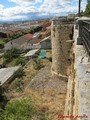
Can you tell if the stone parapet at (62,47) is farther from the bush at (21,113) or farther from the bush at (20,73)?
the bush at (20,73)

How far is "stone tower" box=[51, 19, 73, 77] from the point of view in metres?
15.3

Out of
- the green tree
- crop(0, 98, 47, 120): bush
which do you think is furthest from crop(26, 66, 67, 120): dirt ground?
the green tree

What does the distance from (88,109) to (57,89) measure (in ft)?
39.3

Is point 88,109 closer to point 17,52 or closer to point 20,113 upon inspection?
point 20,113

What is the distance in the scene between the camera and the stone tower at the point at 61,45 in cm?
1528

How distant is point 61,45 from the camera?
15516 mm

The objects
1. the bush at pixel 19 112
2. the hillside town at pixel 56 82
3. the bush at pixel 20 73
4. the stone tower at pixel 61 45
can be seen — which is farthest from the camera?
the bush at pixel 20 73

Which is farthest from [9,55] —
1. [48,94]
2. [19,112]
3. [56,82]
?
[19,112]

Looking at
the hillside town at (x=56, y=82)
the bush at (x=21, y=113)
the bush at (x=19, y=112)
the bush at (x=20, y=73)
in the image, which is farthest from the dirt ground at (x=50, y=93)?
the bush at (x=20, y=73)

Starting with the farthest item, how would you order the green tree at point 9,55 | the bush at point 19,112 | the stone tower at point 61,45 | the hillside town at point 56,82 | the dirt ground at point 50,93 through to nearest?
the green tree at point 9,55 → the stone tower at point 61,45 → the dirt ground at point 50,93 → the bush at point 19,112 → the hillside town at point 56,82

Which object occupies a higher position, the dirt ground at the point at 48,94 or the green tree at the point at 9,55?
the dirt ground at the point at 48,94

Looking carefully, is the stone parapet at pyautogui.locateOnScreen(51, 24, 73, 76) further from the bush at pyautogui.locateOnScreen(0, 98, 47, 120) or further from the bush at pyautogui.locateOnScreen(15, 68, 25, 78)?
the bush at pyautogui.locateOnScreen(15, 68, 25, 78)

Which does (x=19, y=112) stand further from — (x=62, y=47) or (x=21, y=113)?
(x=62, y=47)

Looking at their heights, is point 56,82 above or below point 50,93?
above
